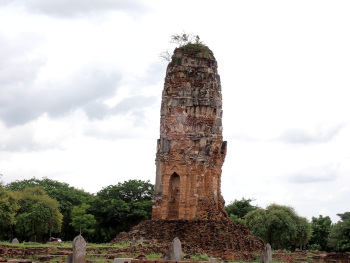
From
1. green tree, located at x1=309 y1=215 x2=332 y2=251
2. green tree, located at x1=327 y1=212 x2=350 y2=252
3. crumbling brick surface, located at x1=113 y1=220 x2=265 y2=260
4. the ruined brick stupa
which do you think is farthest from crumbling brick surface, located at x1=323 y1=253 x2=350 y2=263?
Result: green tree, located at x1=309 y1=215 x2=332 y2=251

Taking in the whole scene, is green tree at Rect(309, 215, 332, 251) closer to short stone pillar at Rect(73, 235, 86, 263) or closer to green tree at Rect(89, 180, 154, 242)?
green tree at Rect(89, 180, 154, 242)

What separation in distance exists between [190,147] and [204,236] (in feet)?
16.5

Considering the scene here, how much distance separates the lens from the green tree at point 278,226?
48.1 meters

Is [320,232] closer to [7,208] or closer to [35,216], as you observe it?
[35,216]

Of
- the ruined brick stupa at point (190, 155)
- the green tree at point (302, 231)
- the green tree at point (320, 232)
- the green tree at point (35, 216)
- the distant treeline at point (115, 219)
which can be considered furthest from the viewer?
the green tree at point (320, 232)

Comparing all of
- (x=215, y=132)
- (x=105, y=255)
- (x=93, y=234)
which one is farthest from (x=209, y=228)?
(x=93, y=234)

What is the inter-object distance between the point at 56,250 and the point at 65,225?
28697 millimetres

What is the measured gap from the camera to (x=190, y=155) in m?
34.1

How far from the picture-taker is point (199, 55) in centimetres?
3538

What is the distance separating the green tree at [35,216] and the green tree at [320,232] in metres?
23.2

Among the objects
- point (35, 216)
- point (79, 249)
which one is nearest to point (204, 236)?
point (79, 249)

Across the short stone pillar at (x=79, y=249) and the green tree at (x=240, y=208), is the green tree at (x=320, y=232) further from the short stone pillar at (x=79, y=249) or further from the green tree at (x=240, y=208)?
the short stone pillar at (x=79, y=249)

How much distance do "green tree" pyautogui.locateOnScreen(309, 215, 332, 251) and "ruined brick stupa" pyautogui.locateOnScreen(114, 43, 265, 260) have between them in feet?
81.3

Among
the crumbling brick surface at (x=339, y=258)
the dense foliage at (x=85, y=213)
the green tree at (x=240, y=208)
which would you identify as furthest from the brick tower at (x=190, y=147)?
the green tree at (x=240, y=208)
